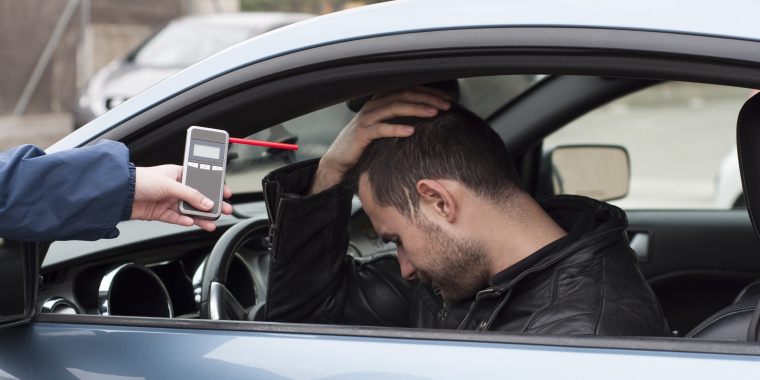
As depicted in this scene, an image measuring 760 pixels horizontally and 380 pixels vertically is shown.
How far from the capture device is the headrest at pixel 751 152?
1.09 m

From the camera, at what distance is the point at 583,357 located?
38.2 inches

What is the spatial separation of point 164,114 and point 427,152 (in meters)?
0.60

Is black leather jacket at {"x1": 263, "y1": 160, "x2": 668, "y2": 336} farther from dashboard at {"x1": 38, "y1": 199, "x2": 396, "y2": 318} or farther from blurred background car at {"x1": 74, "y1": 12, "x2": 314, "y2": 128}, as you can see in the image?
blurred background car at {"x1": 74, "y1": 12, "x2": 314, "y2": 128}

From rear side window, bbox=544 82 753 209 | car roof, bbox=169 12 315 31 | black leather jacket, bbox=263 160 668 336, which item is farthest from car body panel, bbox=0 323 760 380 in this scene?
car roof, bbox=169 12 315 31

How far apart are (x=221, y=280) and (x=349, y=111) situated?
544mm

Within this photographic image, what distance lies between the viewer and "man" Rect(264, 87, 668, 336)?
1.38 m

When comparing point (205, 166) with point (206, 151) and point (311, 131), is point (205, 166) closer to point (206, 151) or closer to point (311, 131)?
point (206, 151)

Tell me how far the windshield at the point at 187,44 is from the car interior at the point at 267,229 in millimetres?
5380

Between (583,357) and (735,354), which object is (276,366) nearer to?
(583,357)

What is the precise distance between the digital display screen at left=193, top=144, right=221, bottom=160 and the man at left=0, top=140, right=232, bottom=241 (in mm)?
91

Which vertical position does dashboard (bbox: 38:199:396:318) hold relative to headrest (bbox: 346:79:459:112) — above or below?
below

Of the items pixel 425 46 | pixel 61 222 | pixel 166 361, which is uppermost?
pixel 425 46

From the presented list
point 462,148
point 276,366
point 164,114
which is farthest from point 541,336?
point 164,114

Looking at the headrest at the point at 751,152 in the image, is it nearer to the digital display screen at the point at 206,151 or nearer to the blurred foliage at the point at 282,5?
the digital display screen at the point at 206,151
